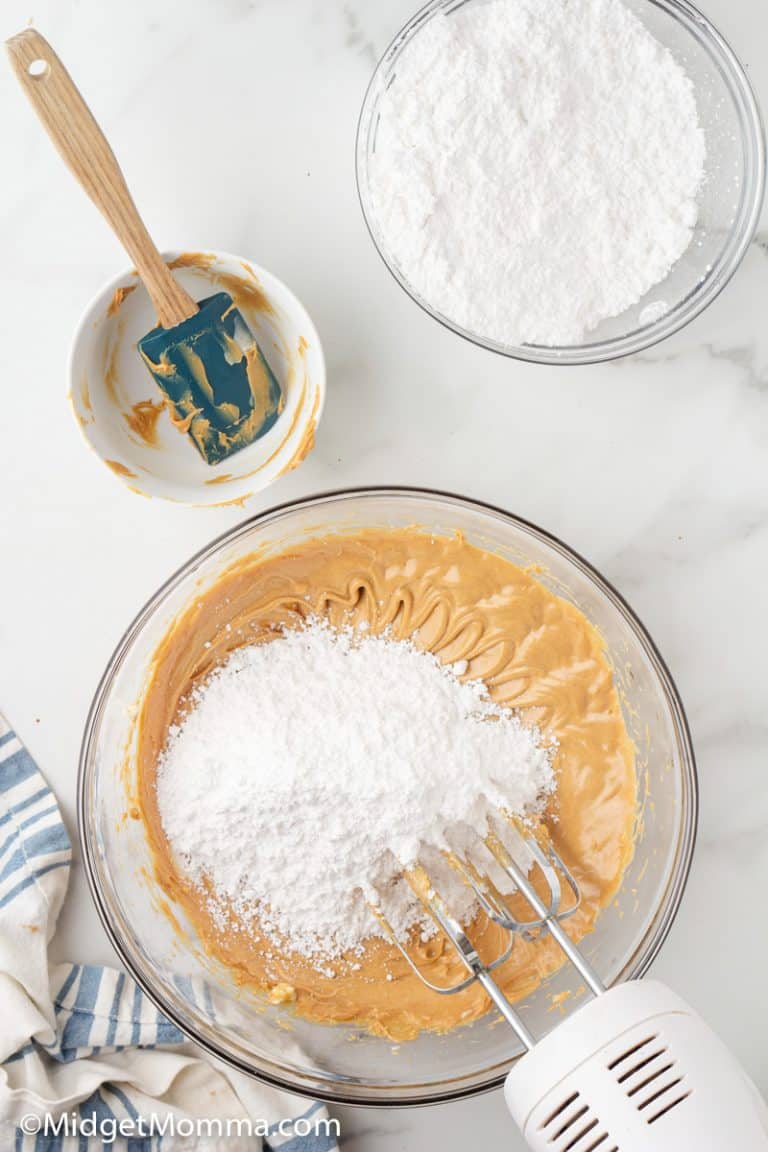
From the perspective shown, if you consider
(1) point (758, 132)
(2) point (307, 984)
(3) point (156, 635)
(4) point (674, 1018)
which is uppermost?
(1) point (758, 132)

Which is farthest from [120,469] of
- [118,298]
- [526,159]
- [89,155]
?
[526,159]

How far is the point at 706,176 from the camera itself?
1381 millimetres

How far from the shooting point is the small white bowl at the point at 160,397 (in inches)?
51.5

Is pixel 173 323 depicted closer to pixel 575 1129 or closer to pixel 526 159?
pixel 526 159

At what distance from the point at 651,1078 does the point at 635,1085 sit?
2cm

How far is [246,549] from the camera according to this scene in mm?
1352

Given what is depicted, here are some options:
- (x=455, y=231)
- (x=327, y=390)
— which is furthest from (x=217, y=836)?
(x=455, y=231)

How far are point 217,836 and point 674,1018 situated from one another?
1.87 ft

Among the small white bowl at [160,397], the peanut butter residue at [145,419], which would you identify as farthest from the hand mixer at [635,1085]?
the peanut butter residue at [145,419]

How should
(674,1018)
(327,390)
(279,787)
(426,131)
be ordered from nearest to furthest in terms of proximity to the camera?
(674,1018) < (279,787) < (426,131) < (327,390)

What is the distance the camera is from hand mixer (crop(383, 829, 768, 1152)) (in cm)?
101

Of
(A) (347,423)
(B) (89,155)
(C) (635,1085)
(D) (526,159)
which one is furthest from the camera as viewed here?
(A) (347,423)

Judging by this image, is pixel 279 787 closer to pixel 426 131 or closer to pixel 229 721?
→ pixel 229 721

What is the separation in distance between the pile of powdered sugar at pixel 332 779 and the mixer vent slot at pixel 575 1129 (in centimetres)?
31
